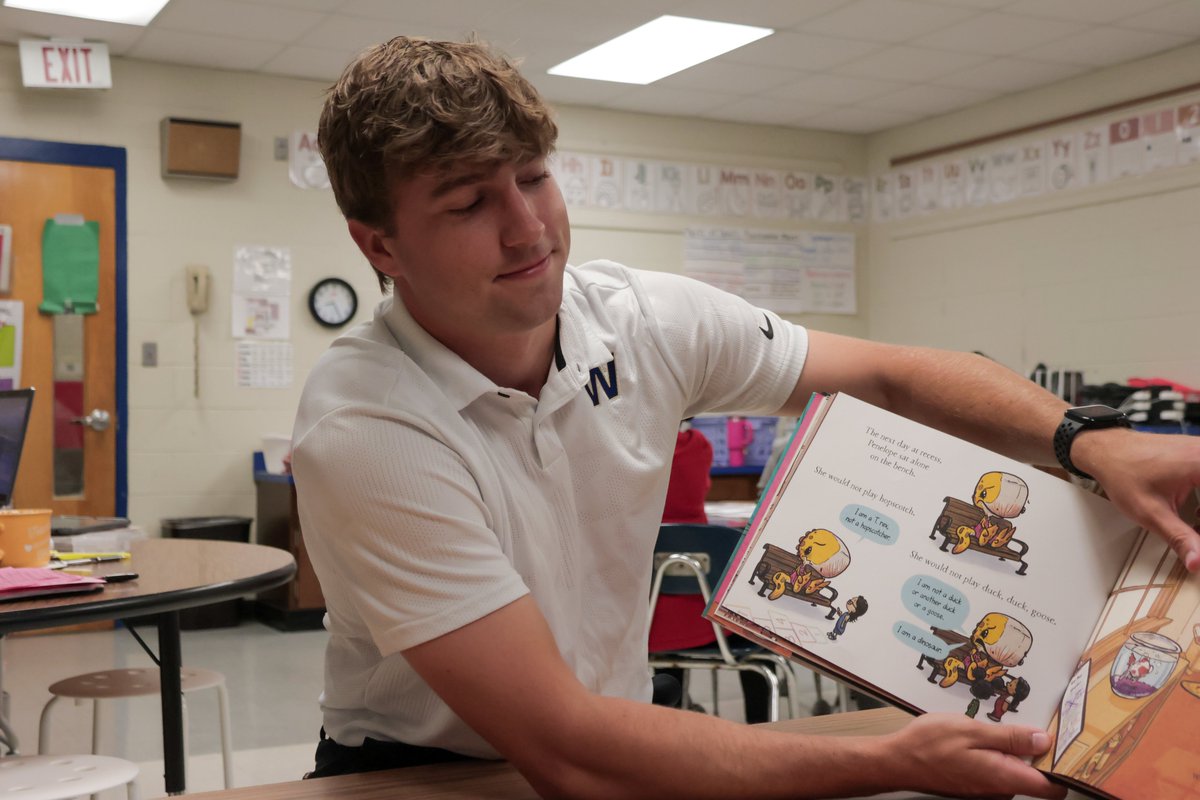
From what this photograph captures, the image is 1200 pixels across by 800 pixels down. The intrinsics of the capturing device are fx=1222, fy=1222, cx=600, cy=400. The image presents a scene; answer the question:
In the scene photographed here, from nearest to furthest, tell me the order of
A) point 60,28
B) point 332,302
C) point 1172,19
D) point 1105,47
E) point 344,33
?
point 1172,19, point 60,28, point 344,33, point 1105,47, point 332,302

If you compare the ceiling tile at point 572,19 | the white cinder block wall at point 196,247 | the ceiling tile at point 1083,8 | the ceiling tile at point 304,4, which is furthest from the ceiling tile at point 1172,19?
the white cinder block wall at point 196,247

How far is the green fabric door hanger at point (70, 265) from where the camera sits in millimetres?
6137

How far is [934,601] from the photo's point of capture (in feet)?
3.32

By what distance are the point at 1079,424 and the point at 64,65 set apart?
19.4ft

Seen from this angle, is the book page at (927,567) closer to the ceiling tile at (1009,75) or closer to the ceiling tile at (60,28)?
the ceiling tile at (60,28)

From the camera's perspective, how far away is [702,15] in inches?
224

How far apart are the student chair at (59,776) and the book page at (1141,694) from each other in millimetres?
1636

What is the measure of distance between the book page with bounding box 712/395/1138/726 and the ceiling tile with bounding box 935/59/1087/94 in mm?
5928

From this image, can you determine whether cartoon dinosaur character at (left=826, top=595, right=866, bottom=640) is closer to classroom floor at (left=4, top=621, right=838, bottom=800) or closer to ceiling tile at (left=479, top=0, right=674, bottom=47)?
classroom floor at (left=4, top=621, right=838, bottom=800)

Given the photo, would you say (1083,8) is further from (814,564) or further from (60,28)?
(814,564)

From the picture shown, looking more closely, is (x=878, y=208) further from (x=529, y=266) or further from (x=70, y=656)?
(x=529, y=266)

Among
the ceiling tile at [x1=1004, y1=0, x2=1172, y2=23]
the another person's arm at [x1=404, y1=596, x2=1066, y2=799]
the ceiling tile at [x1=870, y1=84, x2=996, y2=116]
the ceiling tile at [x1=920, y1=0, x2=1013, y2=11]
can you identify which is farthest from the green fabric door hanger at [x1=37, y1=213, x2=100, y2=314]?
the another person's arm at [x1=404, y1=596, x2=1066, y2=799]

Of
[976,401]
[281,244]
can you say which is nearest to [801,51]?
[281,244]

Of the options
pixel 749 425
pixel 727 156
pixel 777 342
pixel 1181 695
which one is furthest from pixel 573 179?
pixel 1181 695
